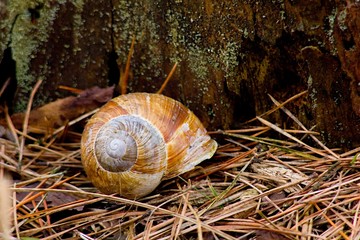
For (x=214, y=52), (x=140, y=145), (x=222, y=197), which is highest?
(x=214, y=52)

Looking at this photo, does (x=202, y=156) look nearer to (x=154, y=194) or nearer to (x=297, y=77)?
(x=154, y=194)

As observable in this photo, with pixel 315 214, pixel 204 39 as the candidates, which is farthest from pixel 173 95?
pixel 315 214

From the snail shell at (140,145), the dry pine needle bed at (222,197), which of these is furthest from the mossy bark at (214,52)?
the snail shell at (140,145)

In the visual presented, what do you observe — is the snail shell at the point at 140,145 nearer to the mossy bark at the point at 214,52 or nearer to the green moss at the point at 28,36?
the mossy bark at the point at 214,52

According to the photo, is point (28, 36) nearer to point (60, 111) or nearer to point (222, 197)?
point (60, 111)

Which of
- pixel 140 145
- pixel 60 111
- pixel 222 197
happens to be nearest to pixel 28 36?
pixel 60 111

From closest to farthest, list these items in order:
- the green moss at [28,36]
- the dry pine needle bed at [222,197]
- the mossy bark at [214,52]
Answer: the dry pine needle bed at [222,197]
the mossy bark at [214,52]
the green moss at [28,36]
